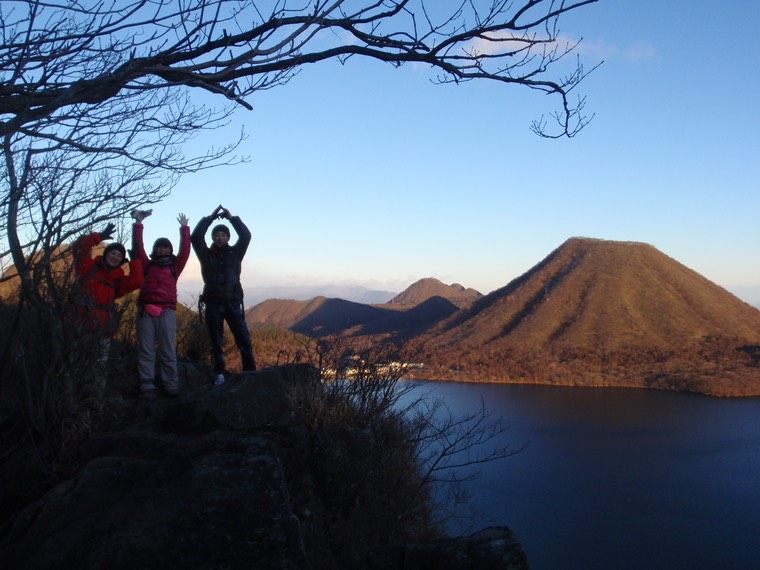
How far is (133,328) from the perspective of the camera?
320 inches

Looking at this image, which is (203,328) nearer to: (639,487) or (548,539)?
(548,539)

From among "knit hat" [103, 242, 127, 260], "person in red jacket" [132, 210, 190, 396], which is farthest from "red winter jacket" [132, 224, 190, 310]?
"knit hat" [103, 242, 127, 260]

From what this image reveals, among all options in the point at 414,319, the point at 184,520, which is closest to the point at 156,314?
the point at 184,520

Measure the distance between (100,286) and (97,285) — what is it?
4cm

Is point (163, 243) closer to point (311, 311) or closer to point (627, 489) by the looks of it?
point (627, 489)

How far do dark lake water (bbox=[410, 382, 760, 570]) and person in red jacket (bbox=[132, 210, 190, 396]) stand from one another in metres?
3.26

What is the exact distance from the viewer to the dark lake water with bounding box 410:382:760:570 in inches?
381

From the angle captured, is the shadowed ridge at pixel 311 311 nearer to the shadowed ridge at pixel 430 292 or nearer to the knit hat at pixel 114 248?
the shadowed ridge at pixel 430 292

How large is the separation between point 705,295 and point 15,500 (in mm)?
30697

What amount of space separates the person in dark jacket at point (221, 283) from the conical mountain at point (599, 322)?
1559cm

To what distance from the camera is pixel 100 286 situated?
6.00 metres

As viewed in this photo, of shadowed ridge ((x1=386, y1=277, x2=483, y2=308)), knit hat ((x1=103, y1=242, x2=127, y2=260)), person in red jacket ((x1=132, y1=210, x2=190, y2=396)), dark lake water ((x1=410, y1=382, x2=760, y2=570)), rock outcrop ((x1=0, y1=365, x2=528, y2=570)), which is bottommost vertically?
dark lake water ((x1=410, y1=382, x2=760, y2=570))

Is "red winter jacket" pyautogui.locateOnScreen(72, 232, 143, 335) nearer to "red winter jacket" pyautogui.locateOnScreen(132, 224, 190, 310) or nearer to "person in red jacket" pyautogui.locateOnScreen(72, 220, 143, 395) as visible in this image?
"person in red jacket" pyautogui.locateOnScreen(72, 220, 143, 395)

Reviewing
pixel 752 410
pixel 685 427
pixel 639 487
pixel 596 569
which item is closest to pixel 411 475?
pixel 596 569
